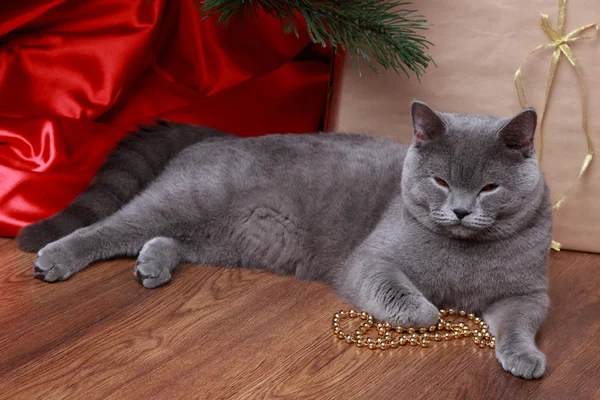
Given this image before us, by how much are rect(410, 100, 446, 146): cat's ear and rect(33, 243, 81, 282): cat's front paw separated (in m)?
0.79

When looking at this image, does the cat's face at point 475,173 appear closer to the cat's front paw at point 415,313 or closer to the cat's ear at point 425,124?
the cat's ear at point 425,124

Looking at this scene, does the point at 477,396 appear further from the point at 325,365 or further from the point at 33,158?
the point at 33,158

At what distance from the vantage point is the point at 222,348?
1.40m

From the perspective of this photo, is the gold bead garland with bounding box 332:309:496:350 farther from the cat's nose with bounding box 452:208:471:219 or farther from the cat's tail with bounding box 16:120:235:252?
the cat's tail with bounding box 16:120:235:252

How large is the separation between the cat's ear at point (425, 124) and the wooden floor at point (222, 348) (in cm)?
41

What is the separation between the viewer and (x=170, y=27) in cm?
239

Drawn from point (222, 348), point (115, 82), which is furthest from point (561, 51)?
point (115, 82)

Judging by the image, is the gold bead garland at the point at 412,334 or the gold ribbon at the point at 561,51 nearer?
the gold bead garland at the point at 412,334

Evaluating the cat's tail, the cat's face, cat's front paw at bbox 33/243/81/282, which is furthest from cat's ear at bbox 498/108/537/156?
cat's front paw at bbox 33/243/81/282

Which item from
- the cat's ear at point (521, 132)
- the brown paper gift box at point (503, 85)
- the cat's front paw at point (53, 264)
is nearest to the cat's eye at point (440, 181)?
the cat's ear at point (521, 132)

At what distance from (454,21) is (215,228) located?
30.0 inches

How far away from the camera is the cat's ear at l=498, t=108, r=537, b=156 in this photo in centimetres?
135

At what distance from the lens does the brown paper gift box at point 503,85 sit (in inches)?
69.4

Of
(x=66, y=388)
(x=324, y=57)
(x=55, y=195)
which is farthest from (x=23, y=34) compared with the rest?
(x=66, y=388)
